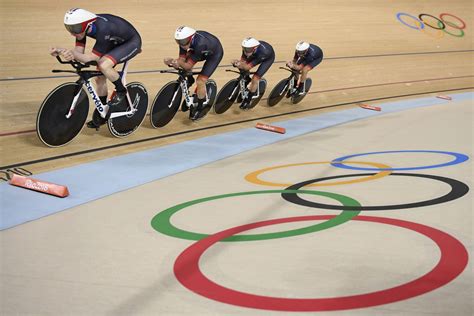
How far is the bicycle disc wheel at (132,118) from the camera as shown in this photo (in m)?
5.80

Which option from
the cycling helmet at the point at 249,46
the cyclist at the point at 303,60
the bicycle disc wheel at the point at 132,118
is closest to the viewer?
the bicycle disc wheel at the point at 132,118

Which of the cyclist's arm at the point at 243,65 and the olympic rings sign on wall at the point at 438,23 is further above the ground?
the olympic rings sign on wall at the point at 438,23

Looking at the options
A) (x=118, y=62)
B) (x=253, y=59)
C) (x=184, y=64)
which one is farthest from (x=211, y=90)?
(x=118, y=62)

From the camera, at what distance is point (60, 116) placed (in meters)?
5.16

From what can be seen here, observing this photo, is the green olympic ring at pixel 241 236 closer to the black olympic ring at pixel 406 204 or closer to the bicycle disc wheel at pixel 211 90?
the black olympic ring at pixel 406 204

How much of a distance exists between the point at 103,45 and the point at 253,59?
269cm

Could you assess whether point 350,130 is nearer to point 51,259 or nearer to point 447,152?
point 447,152

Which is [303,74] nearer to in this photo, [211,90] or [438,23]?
[211,90]

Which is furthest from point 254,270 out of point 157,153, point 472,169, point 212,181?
point 157,153

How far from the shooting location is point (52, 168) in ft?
15.6

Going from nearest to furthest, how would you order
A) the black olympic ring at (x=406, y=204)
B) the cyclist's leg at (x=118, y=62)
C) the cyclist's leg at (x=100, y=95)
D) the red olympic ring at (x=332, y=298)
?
the red olympic ring at (x=332, y=298) → the black olympic ring at (x=406, y=204) → the cyclist's leg at (x=118, y=62) → the cyclist's leg at (x=100, y=95)

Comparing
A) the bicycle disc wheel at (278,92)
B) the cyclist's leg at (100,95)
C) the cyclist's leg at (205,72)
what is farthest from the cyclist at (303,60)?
the cyclist's leg at (100,95)

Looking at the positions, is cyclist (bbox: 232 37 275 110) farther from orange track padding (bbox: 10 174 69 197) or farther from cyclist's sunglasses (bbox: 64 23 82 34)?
orange track padding (bbox: 10 174 69 197)

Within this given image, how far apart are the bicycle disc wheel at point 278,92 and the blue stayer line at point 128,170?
40.0 inches
